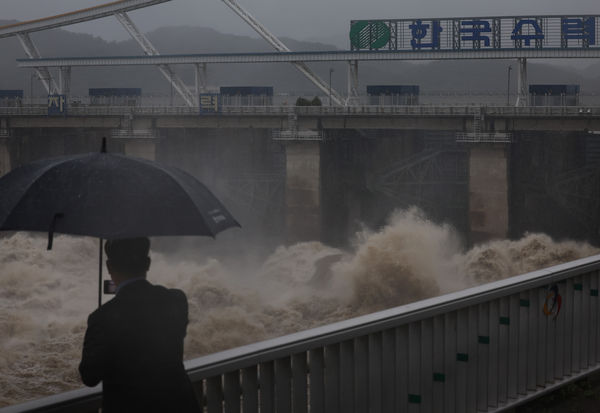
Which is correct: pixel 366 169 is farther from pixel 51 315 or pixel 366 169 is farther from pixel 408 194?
pixel 51 315

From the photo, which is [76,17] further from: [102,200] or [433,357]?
[102,200]

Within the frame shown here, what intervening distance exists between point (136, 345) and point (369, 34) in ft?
150

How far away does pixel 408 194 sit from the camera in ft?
145

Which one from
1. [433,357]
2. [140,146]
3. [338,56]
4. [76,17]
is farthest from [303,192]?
[433,357]

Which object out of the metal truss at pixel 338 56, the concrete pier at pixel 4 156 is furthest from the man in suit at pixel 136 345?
the concrete pier at pixel 4 156

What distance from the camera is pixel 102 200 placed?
13.6 feet

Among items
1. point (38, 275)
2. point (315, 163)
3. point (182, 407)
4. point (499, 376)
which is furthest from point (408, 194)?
point (182, 407)

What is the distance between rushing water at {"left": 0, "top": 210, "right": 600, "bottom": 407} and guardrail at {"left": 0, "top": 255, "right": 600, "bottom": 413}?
20375 millimetres

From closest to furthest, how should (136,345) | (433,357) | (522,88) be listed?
1. (136,345)
2. (433,357)
3. (522,88)

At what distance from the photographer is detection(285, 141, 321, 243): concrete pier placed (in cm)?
4150

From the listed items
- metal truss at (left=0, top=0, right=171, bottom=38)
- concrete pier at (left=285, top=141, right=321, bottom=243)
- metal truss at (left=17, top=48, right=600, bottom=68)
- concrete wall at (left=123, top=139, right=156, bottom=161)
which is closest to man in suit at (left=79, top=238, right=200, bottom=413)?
concrete pier at (left=285, top=141, right=321, bottom=243)

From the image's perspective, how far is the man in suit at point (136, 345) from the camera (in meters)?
3.63

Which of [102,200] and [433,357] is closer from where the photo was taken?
[102,200]

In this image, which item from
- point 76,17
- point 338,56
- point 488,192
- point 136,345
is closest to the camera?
point 136,345
